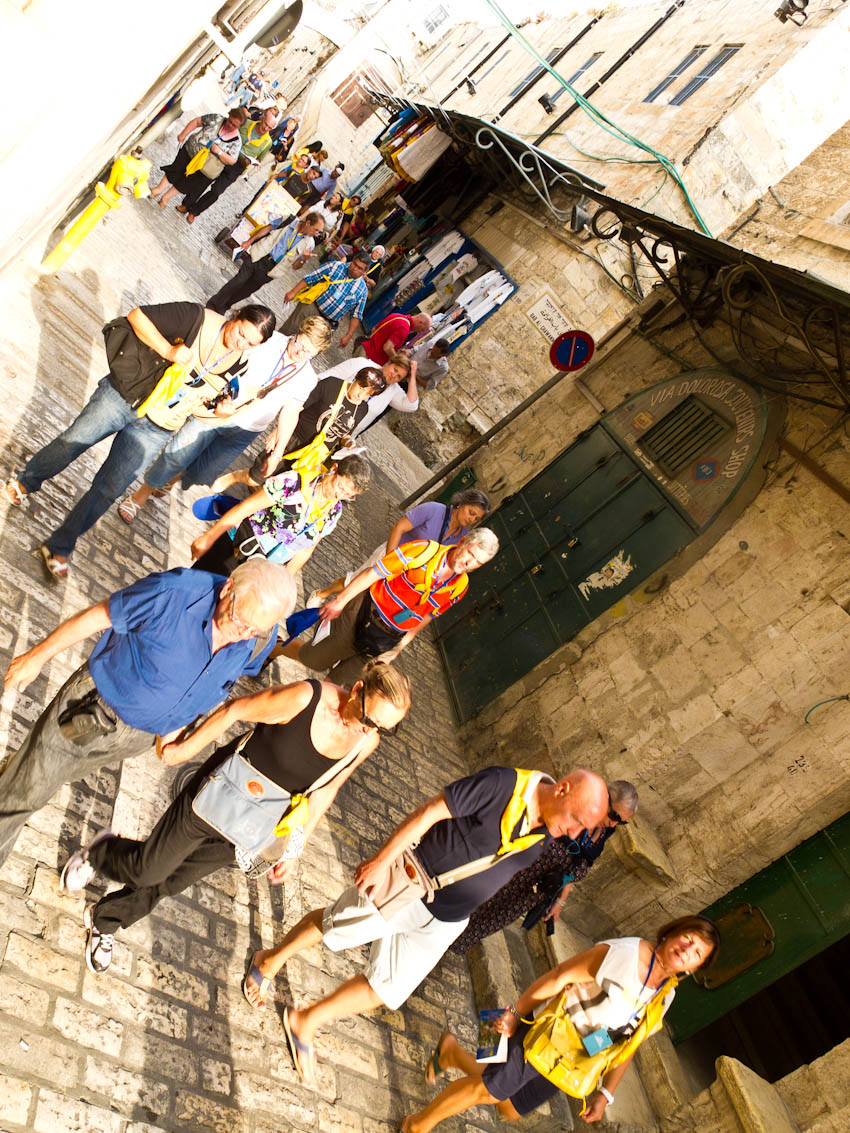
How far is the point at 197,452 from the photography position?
17.2 ft

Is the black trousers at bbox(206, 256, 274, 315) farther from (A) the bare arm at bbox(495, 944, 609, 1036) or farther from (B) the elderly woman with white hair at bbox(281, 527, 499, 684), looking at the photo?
(A) the bare arm at bbox(495, 944, 609, 1036)

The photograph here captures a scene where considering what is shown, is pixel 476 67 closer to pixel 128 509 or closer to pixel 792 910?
pixel 128 509

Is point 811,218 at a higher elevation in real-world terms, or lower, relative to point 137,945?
lower

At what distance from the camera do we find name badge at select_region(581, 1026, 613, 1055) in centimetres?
355

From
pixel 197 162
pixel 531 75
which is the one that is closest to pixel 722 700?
pixel 197 162

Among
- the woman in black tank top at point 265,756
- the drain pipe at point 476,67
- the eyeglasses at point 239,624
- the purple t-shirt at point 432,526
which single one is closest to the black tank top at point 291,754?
the woman in black tank top at point 265,756

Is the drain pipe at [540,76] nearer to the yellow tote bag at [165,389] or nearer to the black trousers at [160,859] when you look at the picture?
the yellow tote bag at [165,389]

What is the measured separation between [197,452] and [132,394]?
94 cm

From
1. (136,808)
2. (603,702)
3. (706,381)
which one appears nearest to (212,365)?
(136,808)

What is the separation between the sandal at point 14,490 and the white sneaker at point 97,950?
101 inches

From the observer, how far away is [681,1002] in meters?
6.41

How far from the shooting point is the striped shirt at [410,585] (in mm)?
4949

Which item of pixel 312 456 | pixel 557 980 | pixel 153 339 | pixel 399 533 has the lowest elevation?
pixel 557 980

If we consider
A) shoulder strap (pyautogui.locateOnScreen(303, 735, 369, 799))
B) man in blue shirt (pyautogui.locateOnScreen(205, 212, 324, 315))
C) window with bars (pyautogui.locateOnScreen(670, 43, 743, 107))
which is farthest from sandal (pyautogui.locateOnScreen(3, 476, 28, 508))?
window with bars (pyautogui.locateOnScreen(670, 43, 743, 107))
